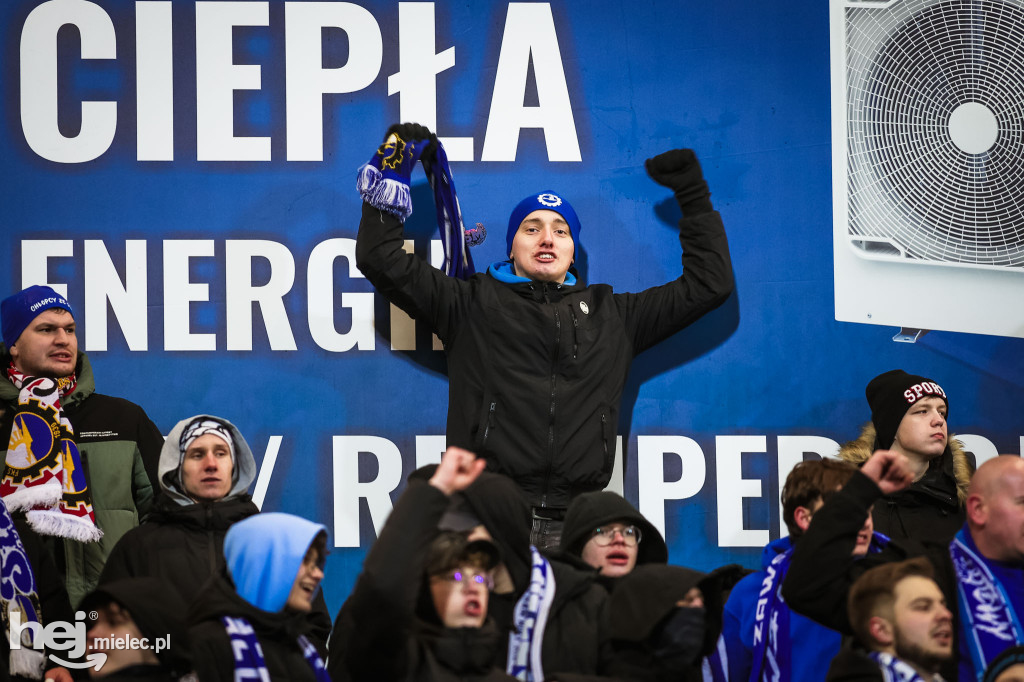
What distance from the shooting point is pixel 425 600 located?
3396 mm

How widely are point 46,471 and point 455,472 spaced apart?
83.1 inches

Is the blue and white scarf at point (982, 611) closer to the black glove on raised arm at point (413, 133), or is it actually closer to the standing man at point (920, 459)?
the standing man at point (920, 459)

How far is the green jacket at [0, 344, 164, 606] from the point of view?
475 centimetres

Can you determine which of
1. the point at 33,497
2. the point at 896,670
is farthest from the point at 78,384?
the point at 896,670

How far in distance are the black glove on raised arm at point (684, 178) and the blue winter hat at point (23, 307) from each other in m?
2.59

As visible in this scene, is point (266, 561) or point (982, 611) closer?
point (266, 561)

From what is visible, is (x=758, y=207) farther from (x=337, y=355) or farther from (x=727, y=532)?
(x=337, y=355)

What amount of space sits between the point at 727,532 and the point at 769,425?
20.4 inches

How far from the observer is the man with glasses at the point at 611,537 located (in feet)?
13.8

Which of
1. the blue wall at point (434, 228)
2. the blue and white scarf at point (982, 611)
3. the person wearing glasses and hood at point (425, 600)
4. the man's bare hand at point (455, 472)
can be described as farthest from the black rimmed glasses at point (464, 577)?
the blue wall at point (434, 228)

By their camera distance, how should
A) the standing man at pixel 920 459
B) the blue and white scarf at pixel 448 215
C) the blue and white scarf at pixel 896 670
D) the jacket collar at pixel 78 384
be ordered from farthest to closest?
the blue and white scarf at pixel 448 215, the standing man at pixel 920 459, the jacket collar at pixel 78 384, the blue and white scarf at pixel 896 670

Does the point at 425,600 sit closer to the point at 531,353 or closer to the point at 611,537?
the point at 611,537

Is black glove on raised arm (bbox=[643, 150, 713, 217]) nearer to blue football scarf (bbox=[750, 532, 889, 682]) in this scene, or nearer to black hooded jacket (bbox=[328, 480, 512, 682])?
blue football scarf (bbox=[750, 532, 889, 682])

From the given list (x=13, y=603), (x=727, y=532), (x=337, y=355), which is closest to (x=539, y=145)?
(x=337, y=355)
